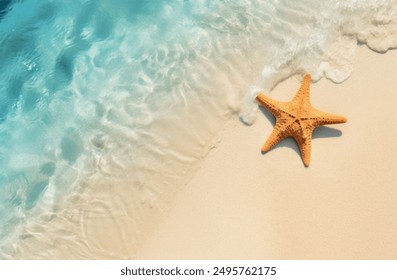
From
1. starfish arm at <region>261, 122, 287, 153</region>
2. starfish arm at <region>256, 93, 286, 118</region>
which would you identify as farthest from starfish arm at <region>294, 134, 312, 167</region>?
starfish arm at <region>256, 93, 286, 118</region>

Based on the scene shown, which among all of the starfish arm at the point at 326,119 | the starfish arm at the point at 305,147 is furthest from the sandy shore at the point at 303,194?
the starfish arm at the point at 326,119

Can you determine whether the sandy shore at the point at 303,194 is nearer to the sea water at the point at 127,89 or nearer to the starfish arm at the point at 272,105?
the starfish arm at the point at 272,105

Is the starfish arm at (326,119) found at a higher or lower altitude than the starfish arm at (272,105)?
lower

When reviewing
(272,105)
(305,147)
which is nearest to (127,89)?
(272,105)

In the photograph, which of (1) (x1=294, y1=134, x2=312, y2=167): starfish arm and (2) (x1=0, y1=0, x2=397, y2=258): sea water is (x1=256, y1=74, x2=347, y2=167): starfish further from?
(2) (x1=0, y1=0, x2=397, y2=258): sea water

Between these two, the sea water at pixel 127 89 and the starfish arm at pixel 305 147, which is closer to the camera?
the starfish arm at pixel 305 147
